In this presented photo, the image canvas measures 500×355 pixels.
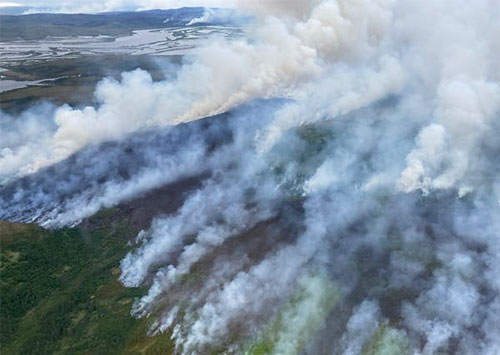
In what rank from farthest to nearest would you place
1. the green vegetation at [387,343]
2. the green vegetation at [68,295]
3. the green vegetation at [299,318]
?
the green vegetation at [68,295] → the green vegetation at [299,318] → the green vegetation at [387,343]

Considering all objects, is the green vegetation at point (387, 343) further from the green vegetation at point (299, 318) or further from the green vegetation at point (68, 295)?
the green vegetation at point (68, 295)

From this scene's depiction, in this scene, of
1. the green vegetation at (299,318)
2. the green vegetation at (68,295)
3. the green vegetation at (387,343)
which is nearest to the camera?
the green vegetation at (387,343)

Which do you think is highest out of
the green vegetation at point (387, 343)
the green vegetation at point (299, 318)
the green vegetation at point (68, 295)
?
the green vegetation at point (387, 343)

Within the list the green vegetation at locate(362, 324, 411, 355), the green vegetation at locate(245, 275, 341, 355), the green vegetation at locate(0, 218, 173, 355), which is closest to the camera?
the green vegetation at locate(362, 324, 411, 355)

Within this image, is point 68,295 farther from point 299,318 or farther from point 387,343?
point 387,343

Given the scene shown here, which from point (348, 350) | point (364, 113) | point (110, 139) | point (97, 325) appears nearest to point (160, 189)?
point (110, 139)

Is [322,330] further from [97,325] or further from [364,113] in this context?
[364,113]

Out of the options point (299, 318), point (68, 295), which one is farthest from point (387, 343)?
point (68, 295)

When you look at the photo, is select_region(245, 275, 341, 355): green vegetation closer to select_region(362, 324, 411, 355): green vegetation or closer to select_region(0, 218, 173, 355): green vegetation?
select_region(362, 324, 411, 355): green vegetation

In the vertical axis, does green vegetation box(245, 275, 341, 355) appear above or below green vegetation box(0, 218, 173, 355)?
above
